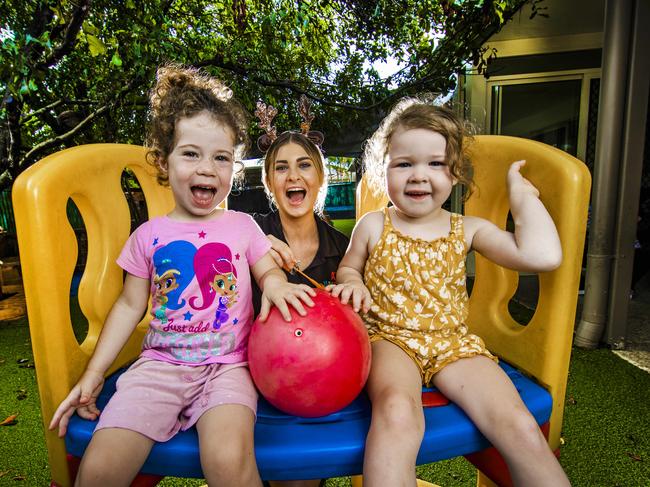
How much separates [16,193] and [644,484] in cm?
265

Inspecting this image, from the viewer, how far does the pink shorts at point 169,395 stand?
3.81 feet

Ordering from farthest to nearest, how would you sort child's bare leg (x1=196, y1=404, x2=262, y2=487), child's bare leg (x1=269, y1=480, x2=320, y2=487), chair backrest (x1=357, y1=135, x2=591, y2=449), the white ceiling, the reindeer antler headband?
the white ceiling < the reindeer antler headband < child's bare leg (x1=269, y1=480, x2=320, y2=487) < chair backrest (x1=357, y1=135, x2=591, y2=449) < child's bare leg (x1=196, y1=404, x2=262, y2=487)

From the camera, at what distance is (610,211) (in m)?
3.41

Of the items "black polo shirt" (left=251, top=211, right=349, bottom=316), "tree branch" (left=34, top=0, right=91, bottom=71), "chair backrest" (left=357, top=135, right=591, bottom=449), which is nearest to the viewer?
"chair backrest" (left=357, top=135, right=591, bottom=449)

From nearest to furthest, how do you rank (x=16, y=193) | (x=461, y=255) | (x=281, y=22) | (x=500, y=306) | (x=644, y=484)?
(x=16, y=193) < (x=461, y=255) < (x=500, y=306) < (x=644, y=484) < (x=281, y=22)

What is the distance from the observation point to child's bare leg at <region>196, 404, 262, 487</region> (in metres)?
1.05

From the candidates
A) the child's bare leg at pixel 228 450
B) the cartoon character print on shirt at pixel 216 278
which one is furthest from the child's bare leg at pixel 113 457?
the cartoon character print on shirt at pixel 216 278

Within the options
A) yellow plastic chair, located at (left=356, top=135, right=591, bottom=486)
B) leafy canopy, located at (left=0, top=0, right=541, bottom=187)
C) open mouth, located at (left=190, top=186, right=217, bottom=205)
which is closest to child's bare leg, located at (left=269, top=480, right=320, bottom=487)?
yellow plastic chair, located at (left=356, top=135, right=591, bottom=486)

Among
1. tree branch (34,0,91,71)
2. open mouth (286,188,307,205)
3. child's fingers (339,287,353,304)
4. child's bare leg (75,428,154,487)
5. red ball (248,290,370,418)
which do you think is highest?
tree branch (34,0,91,71)

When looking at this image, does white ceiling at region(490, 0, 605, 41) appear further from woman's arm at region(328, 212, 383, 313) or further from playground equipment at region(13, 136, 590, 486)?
woman's arm at region(328, 212, 383, 313)

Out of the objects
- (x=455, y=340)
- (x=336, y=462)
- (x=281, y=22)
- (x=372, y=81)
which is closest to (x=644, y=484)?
(x=455, y=340)

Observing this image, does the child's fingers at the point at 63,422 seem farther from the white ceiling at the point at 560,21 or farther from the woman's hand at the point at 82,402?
the white ceiling at the point at 560,21

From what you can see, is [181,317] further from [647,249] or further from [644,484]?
[647,249]

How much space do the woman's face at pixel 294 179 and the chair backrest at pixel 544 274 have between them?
70 centimetres
